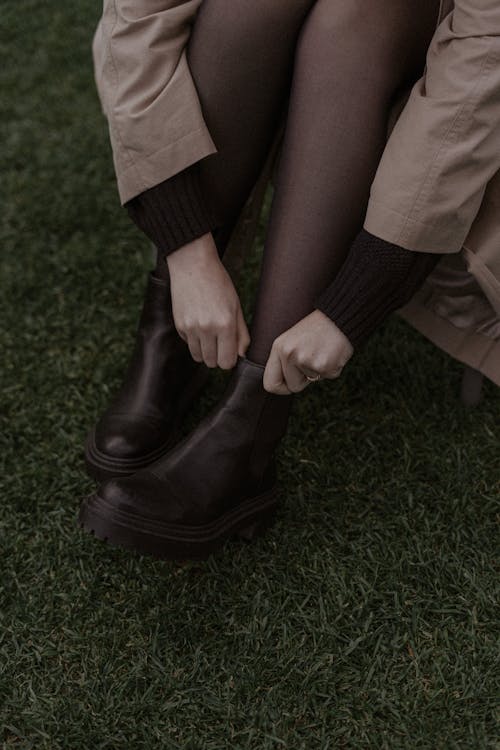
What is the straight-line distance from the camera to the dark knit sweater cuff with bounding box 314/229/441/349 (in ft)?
4.31

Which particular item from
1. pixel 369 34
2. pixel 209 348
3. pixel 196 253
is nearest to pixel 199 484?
pixel 209 348

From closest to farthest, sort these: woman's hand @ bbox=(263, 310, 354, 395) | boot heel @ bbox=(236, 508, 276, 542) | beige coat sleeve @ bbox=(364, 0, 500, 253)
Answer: beige coat sleeve @ bbox=(364, 0, 500, 253)
woman's hand @ bbox=(263, 310, 354, 395)
boot heel @ bbox=(236, 508, 276, 542)

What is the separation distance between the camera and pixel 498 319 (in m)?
1.56

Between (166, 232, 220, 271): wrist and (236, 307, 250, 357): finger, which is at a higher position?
(166, 232, 220, 271): wrist

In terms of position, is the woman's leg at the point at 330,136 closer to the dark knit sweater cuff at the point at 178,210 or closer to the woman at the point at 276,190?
the woman at the point at 276,190

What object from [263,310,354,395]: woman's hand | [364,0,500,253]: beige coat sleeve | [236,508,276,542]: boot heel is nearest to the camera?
[364,0,500,253]: beige coat sleeve

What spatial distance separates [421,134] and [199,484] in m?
0.59

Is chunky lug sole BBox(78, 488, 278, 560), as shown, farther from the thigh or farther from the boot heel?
the thigh

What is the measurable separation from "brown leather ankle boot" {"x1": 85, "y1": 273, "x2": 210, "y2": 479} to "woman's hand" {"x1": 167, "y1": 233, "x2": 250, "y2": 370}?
0.52ft

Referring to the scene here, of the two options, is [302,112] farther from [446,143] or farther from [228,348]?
[228,348]

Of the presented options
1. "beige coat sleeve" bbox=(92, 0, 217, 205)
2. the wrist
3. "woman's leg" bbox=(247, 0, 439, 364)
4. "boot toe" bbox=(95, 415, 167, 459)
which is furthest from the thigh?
"boot toe" bbox=(95, 415, 167, 459)

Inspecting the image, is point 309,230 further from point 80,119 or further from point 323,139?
point 80,119

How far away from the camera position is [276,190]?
1435mm

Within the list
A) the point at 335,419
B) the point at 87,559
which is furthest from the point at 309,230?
the point at 87,559
